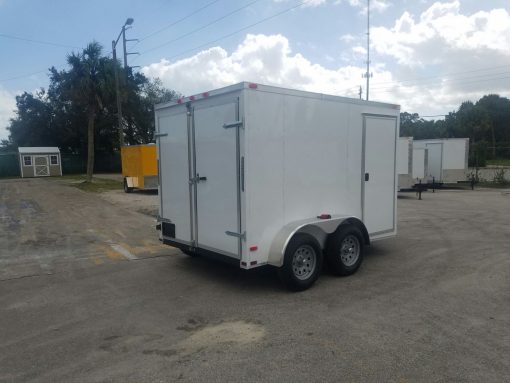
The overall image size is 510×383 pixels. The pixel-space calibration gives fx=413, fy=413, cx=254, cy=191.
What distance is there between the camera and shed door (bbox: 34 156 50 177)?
128 ft

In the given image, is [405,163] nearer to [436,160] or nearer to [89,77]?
[436,160]

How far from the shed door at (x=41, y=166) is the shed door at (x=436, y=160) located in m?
34.1

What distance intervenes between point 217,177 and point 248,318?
1.98 metres

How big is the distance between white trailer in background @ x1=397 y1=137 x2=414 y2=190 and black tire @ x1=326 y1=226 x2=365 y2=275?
482 inches

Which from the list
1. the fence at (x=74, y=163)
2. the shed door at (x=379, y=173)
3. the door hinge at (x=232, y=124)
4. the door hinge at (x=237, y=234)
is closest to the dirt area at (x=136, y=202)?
the shed door at (x=379, y=173)

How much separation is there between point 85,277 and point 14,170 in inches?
1615

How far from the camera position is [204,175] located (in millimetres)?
5895

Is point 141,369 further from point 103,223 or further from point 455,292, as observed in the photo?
point 103,223

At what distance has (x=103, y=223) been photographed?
38.4 ft

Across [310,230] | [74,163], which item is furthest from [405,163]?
[74,163]

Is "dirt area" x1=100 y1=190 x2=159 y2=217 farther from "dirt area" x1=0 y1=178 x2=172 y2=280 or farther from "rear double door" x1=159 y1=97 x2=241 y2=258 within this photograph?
"rear double door" x1=159 y1=97 x2=241 y2=258

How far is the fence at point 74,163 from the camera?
4084 centimetres

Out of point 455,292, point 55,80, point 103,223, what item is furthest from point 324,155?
point 55,80

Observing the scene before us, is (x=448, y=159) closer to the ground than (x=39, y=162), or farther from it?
farther from it
